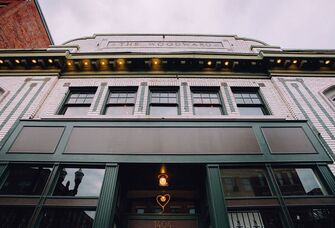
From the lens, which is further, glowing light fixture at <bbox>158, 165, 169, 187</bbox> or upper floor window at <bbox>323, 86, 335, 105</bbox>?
upper floor window at <bbox>323, 86, 335, 105</bbox>

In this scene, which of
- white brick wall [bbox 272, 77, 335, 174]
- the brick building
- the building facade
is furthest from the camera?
the brick building

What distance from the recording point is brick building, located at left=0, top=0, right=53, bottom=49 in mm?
11716

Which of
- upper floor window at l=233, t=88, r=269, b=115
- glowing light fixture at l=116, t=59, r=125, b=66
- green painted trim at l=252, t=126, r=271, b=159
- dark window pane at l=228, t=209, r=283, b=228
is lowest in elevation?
dark window pane at l=228, t=209, r=283, b=228

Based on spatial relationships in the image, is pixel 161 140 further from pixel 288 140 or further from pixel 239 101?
pixel 288 140

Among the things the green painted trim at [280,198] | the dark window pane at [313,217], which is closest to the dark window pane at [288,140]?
the green painted trim at [280,198]

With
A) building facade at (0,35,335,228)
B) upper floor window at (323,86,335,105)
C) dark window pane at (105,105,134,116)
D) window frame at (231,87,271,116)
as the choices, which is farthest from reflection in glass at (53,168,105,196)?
upper floor window at (323,86,335,105)

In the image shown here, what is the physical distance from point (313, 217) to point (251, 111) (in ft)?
12.6

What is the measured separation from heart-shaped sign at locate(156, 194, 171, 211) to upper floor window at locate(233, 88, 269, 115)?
408 centimetres

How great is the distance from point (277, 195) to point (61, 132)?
6.48 metres

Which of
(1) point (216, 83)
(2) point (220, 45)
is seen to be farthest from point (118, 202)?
(2) point (220, 45)

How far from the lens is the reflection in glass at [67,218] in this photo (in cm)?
465

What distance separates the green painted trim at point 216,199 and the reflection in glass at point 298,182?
5.56 ft

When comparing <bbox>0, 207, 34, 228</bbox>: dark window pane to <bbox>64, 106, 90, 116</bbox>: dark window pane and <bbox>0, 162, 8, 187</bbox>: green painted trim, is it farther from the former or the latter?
<bbox>64, 106, 90, 116</bbox>: dark window pane

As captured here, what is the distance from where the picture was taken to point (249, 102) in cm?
782
